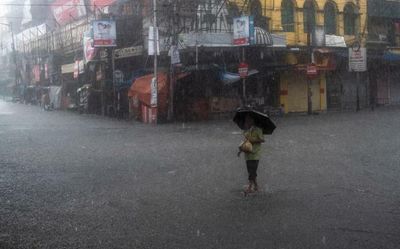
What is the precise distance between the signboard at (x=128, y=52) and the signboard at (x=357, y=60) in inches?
492

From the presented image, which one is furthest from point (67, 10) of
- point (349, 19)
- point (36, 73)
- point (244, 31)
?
point (244, 31)

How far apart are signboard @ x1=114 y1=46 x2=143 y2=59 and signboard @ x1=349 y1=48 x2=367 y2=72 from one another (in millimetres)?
12509

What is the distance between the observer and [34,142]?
1823cm

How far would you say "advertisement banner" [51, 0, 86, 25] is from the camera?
131 feet

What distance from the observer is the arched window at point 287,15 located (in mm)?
30389

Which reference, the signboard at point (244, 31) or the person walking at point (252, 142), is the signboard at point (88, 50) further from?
the person walking at point (252, 142)

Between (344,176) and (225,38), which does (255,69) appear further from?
(344,176)

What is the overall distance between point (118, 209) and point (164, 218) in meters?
0.98

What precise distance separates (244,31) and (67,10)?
24090 mm

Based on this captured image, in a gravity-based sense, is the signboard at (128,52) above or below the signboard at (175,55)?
above

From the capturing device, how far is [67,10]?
43.6 meters

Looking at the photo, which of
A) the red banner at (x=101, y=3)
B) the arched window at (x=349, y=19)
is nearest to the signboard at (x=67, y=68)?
the red banner at (x=101, y=3)

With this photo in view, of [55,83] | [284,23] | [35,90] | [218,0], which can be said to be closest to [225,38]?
[218,0]

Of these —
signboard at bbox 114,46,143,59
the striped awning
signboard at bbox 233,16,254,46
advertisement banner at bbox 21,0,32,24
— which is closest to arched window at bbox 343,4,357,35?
the striped awning
